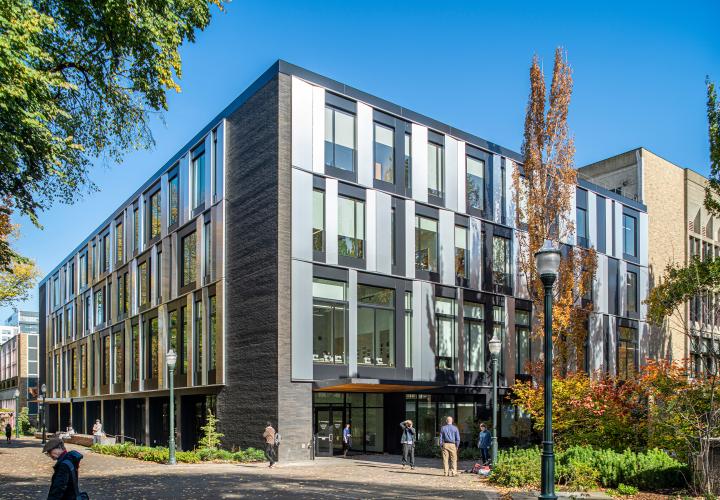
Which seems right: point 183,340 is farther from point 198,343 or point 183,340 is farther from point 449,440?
point 449,440

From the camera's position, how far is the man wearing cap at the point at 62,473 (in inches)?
331

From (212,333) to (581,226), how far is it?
2207cm

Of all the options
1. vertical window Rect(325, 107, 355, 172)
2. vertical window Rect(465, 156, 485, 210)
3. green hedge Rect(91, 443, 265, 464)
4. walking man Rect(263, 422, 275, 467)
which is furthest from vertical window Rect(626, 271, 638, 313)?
walking man Rect(263, 422, 275, 467)

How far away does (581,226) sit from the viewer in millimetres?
41375

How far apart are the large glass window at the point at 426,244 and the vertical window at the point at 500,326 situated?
4.81 meters

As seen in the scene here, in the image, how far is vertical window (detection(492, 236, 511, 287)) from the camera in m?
35.8

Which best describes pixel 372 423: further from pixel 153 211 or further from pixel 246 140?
pixel 153 211

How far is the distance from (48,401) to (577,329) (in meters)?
56.0

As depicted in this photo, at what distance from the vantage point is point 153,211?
4188 centimetres

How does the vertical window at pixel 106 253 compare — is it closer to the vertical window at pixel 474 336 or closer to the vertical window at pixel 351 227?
the vertical window at pixel 351 227

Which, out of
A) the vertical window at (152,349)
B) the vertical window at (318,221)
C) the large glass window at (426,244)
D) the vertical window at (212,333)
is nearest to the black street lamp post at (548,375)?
the vertical window at (318,221)

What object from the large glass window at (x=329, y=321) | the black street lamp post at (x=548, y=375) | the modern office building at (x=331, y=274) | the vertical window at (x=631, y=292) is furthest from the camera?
the vertical window at (x=631, y=292)

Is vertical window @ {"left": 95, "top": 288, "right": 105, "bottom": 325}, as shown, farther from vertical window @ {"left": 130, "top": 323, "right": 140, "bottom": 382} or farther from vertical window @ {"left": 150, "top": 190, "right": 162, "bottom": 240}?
vertical window @ {"left": 150, "top": 190, "right": 162, "bottom": 240}

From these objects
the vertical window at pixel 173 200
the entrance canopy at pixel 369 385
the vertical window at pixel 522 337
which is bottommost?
the entrance canopy at pixel 369 385
